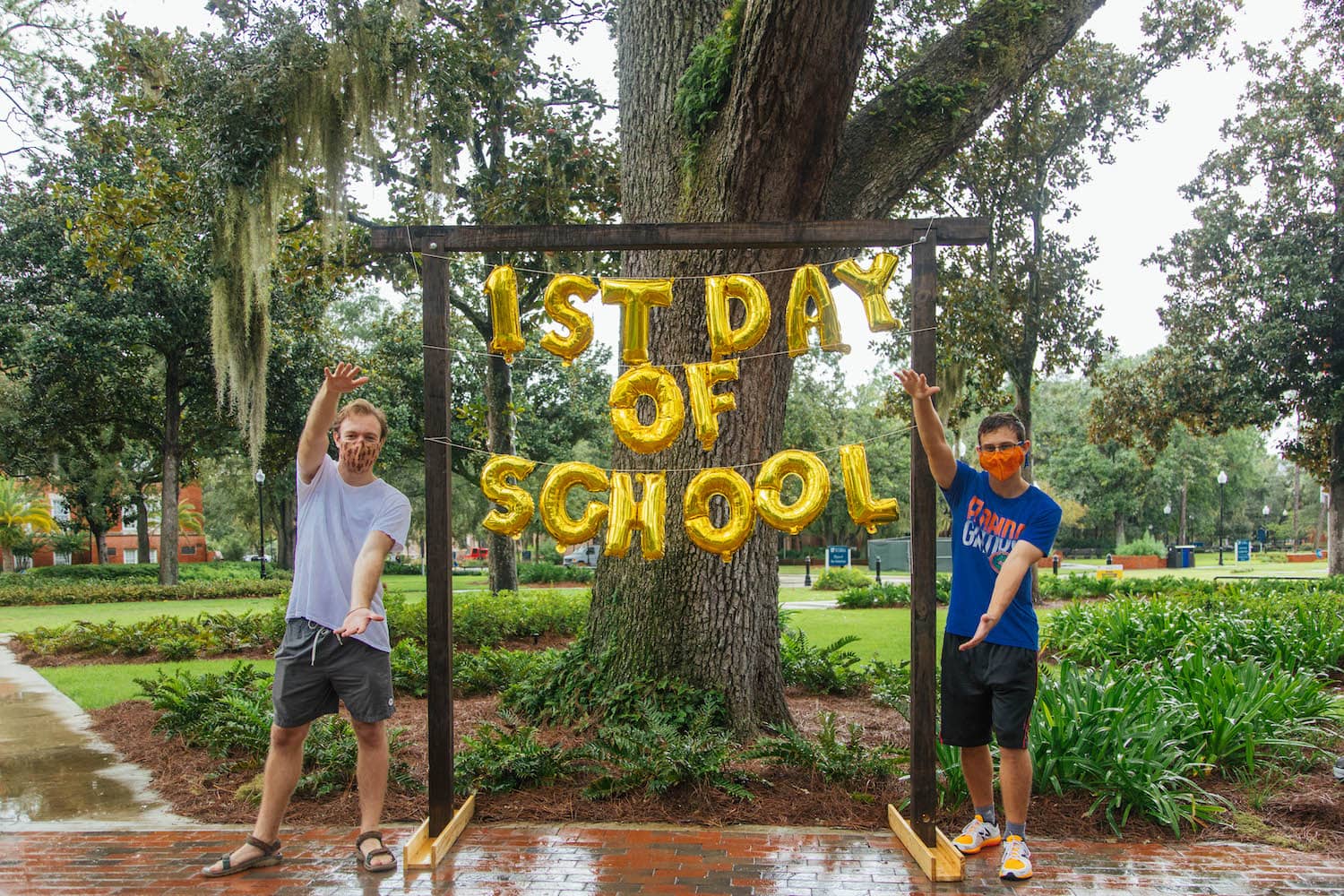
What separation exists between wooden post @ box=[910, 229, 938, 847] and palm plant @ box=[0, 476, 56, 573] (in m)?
36.6

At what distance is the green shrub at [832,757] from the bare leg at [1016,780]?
107 cm

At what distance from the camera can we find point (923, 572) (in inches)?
156

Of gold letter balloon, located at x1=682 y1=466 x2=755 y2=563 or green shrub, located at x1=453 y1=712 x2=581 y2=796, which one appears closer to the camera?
gold letter balloon, located at x1=682 y1=466 x2=755 y2=563

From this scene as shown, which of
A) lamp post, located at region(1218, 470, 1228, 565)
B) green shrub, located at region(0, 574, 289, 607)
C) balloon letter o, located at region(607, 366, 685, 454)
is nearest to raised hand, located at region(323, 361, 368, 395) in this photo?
balloon letter o, located at region(607, 366, 685, 454)

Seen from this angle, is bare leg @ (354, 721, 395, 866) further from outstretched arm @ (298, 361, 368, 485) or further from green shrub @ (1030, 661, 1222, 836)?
green shrub @ (1030, 661, 1222, 836)

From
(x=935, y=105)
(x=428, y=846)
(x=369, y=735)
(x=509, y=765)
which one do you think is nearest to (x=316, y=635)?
(x=369, y=735)

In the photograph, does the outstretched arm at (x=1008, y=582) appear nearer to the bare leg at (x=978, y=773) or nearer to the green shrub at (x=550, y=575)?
the bare leg at (x=978, y=773)

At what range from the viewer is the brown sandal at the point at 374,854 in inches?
139

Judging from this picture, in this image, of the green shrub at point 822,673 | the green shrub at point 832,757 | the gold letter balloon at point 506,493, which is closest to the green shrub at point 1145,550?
the green shrub at point 822,673

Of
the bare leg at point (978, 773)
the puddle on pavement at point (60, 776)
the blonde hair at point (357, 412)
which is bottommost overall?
the puddle on pavement at point (60, 776)

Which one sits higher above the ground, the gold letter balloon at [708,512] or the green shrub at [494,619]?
the gold letter balloon at [708,512]

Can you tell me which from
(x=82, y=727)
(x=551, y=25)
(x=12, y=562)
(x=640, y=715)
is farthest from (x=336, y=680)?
(x=12, y=562)

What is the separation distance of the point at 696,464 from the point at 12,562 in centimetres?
4080

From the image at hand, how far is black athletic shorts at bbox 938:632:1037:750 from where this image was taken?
3523 millimetres
